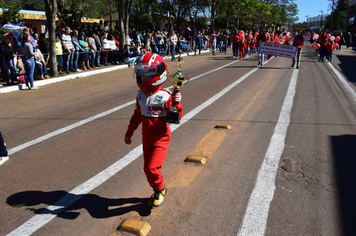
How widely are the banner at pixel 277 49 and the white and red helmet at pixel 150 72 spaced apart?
576 inches

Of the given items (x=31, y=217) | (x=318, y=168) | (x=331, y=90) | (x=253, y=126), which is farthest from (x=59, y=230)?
(x=331, y=90)

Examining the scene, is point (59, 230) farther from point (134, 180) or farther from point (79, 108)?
point (79, 108)

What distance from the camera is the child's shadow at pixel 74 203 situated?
11.8 feet

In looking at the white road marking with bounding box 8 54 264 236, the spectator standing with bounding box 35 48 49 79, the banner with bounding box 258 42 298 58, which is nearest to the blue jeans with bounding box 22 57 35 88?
the spectator standing with bounding box 35 48 49 79

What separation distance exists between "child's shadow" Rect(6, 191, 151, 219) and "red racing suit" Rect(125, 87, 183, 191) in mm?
372

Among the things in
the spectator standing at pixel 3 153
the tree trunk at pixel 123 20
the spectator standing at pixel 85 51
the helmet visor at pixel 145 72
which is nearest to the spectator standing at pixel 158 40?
the tree trunk at pixel 123 20

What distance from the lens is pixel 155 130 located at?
3.64 meters

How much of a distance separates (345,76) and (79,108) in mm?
11551

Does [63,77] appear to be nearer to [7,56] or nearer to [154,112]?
[7,56]

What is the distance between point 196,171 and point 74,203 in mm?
1691

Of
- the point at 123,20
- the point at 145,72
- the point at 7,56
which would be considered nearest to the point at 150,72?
the point at 145,72

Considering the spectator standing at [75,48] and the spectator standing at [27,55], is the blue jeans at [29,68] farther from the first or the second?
the spectator standing at [75,48]

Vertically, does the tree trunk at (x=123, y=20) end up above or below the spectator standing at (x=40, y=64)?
above

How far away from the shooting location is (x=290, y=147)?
543 centimetres
